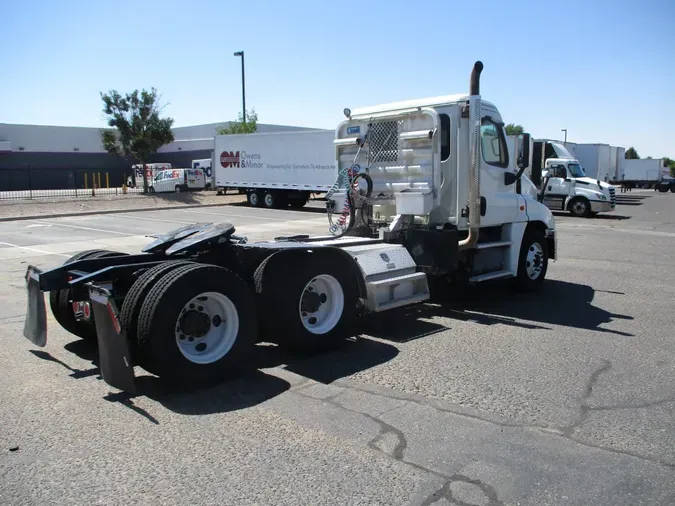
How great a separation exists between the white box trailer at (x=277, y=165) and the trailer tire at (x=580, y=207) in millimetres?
10810

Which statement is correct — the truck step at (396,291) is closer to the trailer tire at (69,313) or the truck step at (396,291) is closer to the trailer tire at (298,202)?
the trailer tire at (69,313)

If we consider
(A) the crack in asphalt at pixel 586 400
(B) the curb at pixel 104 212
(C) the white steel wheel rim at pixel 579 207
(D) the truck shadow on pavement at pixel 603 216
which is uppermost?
(C) the white steel wheel rim at pixel 579 207

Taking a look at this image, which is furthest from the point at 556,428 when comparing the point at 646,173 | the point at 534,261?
the point at 646,173

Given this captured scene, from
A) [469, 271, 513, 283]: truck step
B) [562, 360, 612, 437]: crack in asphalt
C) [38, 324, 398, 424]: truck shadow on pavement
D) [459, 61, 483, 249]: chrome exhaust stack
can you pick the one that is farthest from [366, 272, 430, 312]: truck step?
[562, 360, 612, 437]: crack in asphalt

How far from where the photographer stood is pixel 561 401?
5.15 meters

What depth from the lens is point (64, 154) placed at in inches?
2215

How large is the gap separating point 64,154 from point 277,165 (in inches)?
1334

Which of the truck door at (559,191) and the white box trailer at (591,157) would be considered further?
the white box trailer at (591,157)

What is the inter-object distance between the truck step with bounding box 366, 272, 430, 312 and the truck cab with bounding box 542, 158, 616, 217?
804 inches

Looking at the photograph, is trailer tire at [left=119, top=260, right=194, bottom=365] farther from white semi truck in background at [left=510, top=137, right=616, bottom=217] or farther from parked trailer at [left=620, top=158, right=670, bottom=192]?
parked trailer at [left=620, top=158, right=670, bottom=192]

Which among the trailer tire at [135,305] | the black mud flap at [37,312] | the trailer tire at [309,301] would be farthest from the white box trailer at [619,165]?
the black mud flap at [37,312]

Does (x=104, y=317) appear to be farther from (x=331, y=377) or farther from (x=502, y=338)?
(x=502, y=338)

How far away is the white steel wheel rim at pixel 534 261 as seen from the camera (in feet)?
32.5

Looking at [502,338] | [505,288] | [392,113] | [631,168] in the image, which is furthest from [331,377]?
[631,168]
